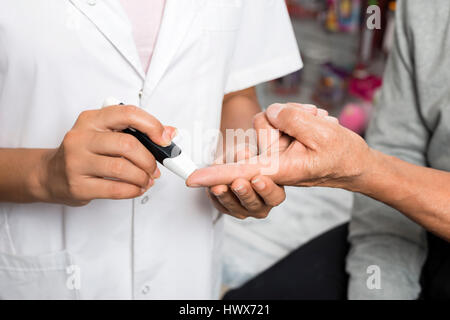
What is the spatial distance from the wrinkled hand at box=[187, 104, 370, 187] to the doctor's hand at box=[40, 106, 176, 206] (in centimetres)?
7

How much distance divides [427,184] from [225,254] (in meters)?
0.68

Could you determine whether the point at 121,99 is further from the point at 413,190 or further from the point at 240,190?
the point at 413,190

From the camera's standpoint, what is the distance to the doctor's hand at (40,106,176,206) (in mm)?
484

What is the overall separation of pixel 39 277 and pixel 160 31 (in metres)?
0.41

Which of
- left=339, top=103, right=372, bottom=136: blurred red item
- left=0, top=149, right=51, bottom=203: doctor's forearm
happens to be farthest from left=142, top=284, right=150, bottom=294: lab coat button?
left=339, top=103, right=372, bottom=136: blurred red item

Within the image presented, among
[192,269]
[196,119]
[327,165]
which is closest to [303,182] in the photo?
[327,165]

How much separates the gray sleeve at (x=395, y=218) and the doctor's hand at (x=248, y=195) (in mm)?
279

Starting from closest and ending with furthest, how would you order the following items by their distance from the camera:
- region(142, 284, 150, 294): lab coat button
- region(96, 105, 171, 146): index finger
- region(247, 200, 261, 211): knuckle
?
region(96, 105, 171, 146): index finger, region(247, 200, 261, 211): knuckle, region(142, 284, 150, 294): lab coat button

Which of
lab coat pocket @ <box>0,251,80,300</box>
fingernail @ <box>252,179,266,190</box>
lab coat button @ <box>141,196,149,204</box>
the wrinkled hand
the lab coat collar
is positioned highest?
the lab coat collar

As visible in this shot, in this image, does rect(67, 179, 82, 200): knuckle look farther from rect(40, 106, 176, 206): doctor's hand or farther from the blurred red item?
the blurred red item

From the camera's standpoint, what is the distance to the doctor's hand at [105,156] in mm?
484

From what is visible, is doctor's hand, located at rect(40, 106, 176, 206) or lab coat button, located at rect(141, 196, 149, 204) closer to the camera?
doctor's hand, located at rect(40, 106, 176, 206)

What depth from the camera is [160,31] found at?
1.96 feet
